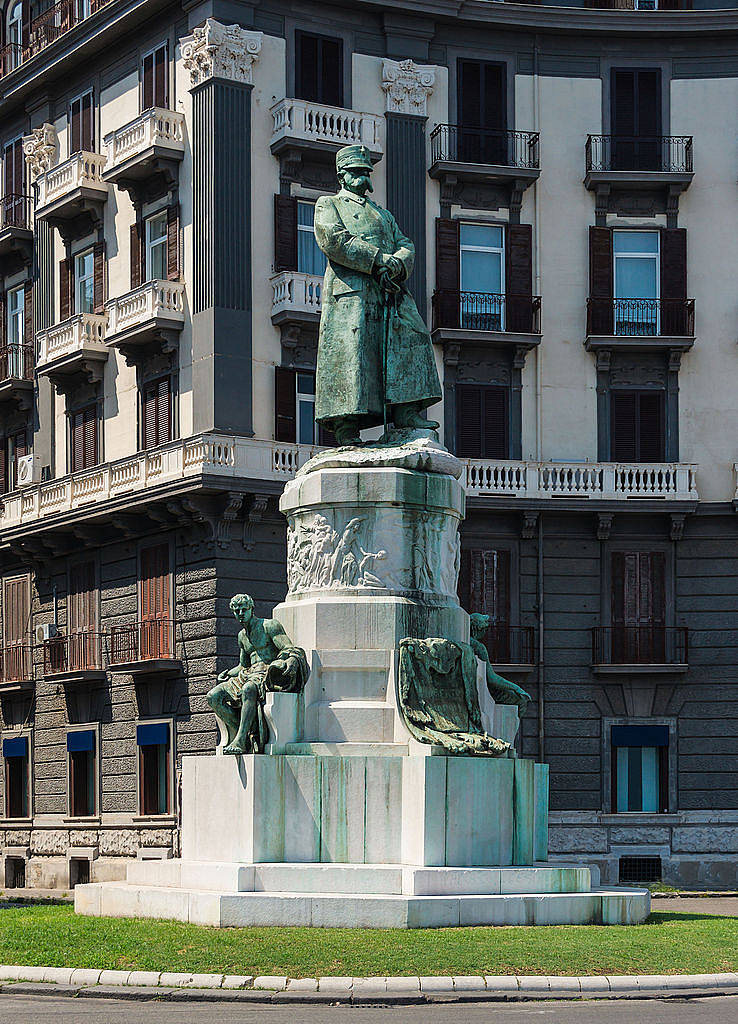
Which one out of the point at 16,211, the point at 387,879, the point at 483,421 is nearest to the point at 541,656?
the point at 483,421

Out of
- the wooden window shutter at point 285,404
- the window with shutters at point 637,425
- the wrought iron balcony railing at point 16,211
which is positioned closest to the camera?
the wooden window shutter at point 285,404

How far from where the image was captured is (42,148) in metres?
49.3

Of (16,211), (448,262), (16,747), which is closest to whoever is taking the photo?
(448,262)

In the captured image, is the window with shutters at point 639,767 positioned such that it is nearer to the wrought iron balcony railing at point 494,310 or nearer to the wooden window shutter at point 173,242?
the wrought iron balcony railing at point 494,310

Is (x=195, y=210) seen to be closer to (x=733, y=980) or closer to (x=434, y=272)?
(x=434, y=272)

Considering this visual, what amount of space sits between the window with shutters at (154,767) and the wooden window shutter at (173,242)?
10397mm

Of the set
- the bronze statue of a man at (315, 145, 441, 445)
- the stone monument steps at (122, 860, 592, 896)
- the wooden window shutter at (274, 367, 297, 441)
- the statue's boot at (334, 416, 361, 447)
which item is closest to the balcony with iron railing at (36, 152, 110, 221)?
the wooden window shutter at (274, 367, 297, 441)

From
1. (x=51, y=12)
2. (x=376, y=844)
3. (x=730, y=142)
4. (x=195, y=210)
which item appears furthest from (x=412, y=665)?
(x=51, y=12)

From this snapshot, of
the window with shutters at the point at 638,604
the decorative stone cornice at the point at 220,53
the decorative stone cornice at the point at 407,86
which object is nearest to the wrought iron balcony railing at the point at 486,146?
the decorative stone cornice at the point at 407,86

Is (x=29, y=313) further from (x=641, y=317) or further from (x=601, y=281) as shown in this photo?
(x=641, y=317)

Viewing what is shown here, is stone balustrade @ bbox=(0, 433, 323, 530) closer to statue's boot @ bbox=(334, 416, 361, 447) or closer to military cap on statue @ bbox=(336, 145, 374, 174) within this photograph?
military cap on statue @ bbox=(336, 145, 374, 174)

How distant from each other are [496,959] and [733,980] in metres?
2.03

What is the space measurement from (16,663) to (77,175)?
1265cm

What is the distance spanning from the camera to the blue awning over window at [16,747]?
47884 millimetres
